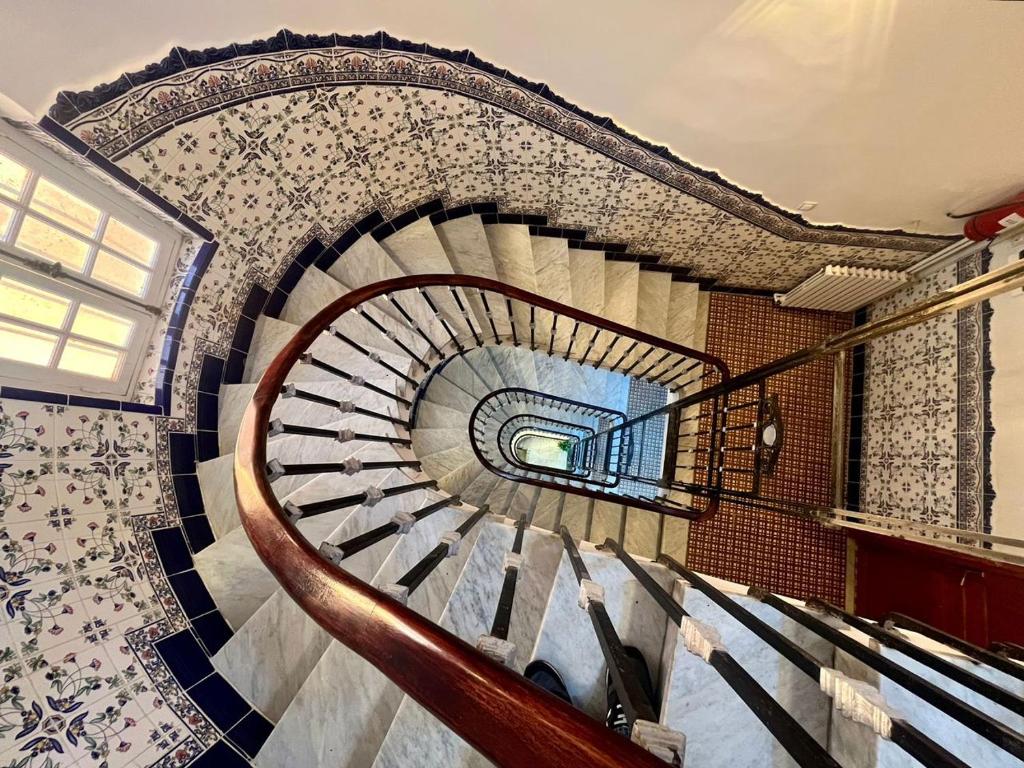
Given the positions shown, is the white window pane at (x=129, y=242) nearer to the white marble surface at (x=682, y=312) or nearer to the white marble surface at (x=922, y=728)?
the white marble surface at (x=922, y=728)

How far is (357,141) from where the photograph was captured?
2561 mm

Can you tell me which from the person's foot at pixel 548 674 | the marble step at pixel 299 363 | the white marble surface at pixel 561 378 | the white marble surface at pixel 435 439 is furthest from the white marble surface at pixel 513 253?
the person's foot at pixel 548 674

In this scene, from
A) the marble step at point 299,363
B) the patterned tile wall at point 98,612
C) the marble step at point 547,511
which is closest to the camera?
the patterned tile wall at point 98,612

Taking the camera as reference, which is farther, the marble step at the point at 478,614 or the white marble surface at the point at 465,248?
the white marble surface at the point at 465,248

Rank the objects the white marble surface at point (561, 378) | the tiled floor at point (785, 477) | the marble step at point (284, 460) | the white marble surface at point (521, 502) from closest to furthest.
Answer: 1. the marble step at point (284, 460)
2. the white marble surface at point (521, 502)
3. the tiled floor at point (785, 477)
4. the white marble surface at point (561, 378)

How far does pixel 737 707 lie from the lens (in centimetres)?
120

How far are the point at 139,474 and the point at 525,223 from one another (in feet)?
8.87

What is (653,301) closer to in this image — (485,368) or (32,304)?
(485,368)

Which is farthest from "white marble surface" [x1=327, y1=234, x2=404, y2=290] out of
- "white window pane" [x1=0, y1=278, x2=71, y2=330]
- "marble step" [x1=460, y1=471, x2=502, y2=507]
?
"marble step" [x1=460, y1=471, x2=502, y2=507]

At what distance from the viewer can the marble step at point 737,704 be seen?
3.92ft

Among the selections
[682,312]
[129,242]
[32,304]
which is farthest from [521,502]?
[32,304]

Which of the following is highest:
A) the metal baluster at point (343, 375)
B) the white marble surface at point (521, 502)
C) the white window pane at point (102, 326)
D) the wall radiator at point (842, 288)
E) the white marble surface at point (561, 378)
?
the wall radiator at point (842, 288)

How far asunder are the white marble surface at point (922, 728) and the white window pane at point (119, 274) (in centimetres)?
299

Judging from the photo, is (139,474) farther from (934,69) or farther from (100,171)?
(934,69)
